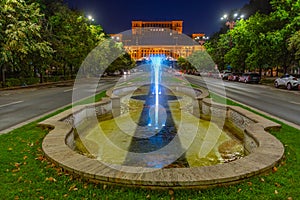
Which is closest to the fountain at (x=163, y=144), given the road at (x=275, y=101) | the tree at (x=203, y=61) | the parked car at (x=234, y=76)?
the road at (x=275, y=101)

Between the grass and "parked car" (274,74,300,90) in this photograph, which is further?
"parked car" (274,74,300,90)

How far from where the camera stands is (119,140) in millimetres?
9750

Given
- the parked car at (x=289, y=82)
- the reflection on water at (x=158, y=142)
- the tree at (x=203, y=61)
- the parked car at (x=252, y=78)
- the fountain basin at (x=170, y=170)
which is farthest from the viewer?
the tree at (x=203, y=61)

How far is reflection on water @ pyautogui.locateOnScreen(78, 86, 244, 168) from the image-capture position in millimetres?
7637

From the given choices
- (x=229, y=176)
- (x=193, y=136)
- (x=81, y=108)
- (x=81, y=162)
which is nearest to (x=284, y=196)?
(x=229, y=176)

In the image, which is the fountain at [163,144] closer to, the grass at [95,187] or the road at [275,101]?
the grass at [95,187]

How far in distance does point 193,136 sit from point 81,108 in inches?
204

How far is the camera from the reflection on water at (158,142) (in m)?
7.64

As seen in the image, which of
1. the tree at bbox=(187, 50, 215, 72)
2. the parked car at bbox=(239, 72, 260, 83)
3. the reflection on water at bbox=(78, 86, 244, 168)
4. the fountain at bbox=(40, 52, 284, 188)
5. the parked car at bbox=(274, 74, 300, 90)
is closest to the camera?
the fountain at bbox=(40, 52, 284, 188)

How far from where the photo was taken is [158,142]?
945cm

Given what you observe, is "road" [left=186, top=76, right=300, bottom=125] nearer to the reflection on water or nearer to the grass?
the reflection on water

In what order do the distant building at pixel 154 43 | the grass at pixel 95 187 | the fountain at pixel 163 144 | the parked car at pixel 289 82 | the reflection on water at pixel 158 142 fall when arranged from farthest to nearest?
the distant building at pixel 154 43 < the parked car at pixel 289 82 < the reflection on water at pixel 158 142 < the fountain at pixel 163 144 < the grass at pixel 95 187

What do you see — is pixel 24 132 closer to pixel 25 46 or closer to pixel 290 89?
pixel 25 46

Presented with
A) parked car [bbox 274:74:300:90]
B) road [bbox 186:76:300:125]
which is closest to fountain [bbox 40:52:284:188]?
road [bbox 186:76:300:125]
